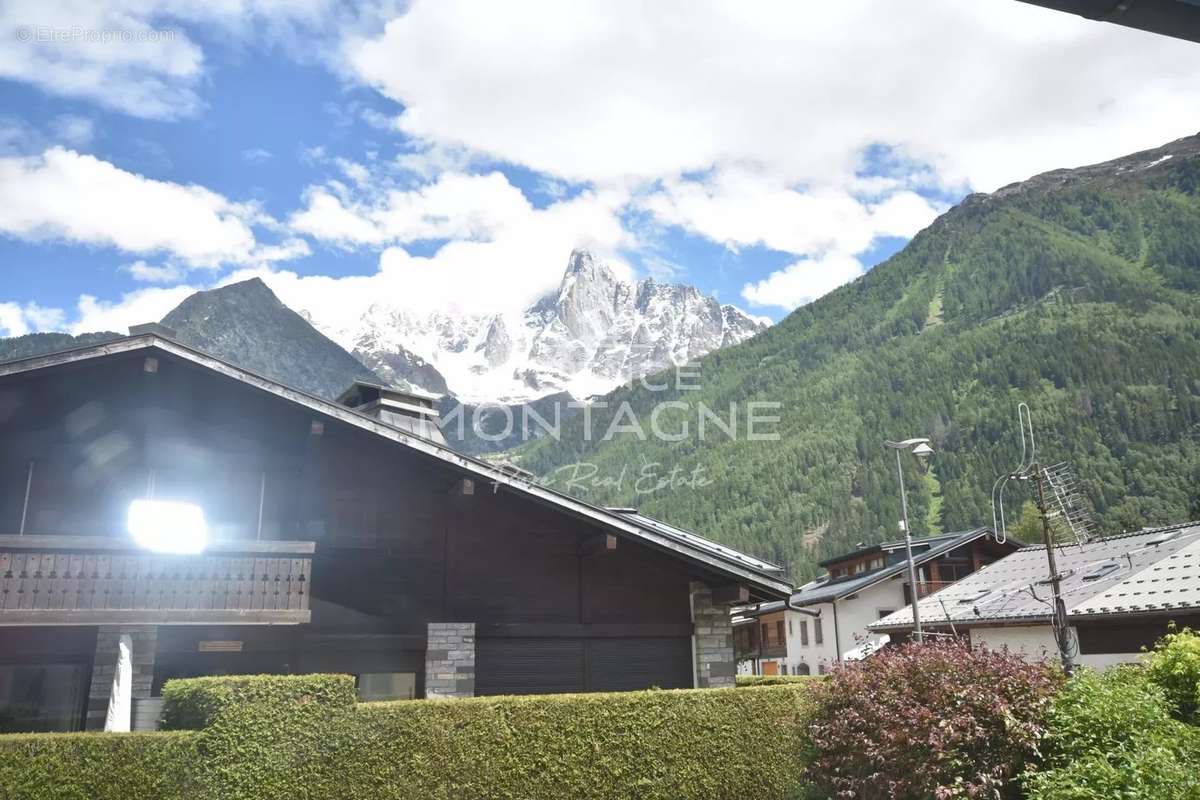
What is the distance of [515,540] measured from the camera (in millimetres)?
16281

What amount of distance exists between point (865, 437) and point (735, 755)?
443ft

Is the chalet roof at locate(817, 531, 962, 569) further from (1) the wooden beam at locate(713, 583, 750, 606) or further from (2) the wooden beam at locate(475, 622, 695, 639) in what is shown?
(2) the wooden beam at locate(475, 622, 695, 639)

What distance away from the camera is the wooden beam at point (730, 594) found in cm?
1639

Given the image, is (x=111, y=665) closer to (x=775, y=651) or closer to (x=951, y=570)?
(x=775, y=651)

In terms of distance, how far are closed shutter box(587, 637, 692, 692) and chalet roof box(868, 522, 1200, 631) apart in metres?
11.4

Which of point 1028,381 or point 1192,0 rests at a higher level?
point 1028,381

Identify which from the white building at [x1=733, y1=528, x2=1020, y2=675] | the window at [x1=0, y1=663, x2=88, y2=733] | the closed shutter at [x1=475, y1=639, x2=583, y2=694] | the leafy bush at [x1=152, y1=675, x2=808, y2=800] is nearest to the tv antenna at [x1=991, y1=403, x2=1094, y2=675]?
the leafy bush at [x1=152, y1=675, x2=808, y2=800]

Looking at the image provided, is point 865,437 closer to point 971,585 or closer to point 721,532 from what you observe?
point 721,532

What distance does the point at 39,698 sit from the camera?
13828mm

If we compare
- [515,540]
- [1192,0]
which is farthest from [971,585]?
[1192,0]

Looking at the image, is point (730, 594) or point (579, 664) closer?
point (579, 664)

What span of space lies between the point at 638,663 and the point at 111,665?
26.9 feet

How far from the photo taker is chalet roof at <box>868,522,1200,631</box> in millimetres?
24312

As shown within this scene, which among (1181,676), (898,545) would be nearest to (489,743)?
(1181,676)
